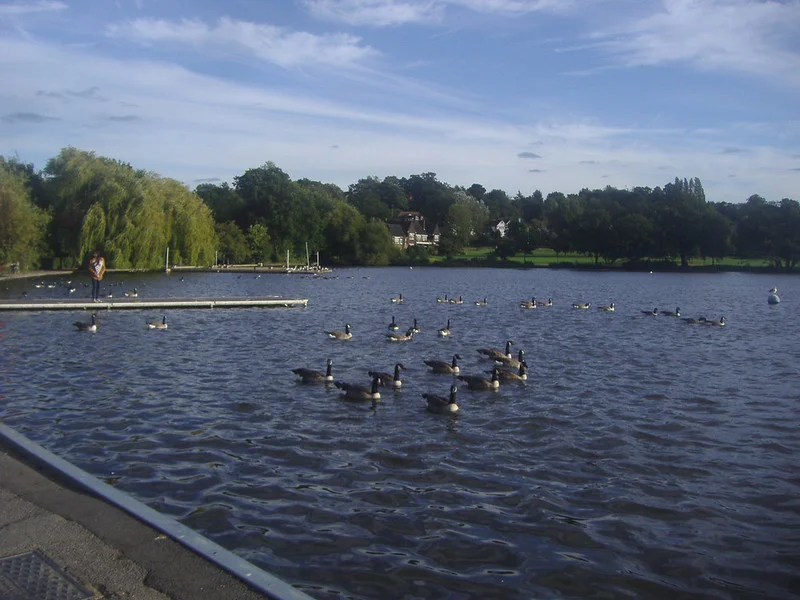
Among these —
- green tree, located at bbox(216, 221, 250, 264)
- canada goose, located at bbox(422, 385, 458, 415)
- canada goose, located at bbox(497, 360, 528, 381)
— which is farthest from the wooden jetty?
green tree, located at bbox(216, 221, 250, 264)

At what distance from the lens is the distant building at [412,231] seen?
139 m

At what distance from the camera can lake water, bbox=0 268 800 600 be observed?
7938mm

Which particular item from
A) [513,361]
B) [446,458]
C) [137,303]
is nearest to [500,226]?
[137,303]

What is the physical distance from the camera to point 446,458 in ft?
37.9

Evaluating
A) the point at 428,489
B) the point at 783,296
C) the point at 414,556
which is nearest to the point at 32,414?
the point at 428,489

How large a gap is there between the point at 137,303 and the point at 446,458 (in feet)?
79.2

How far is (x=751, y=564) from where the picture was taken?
8.20 m

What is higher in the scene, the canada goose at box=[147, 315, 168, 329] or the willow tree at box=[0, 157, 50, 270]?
the willow tree at box=[0, 157, 50, 270]

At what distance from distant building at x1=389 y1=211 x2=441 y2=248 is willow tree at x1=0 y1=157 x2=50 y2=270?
82.3 m

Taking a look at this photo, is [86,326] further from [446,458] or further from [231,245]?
[231,245]

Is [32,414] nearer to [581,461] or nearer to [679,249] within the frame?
[581,461]

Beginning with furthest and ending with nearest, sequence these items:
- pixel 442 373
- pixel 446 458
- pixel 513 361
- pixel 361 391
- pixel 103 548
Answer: pixel 513 361, pixel 442 373, pixel 361 391, pixel 446 458, pixel 103 548

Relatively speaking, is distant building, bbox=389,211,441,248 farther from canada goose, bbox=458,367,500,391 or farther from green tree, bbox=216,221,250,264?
canada goose, bbox=458,367,500,391

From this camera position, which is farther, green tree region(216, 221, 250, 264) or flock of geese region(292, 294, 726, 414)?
green tree region(216, 221, 250, 264)
